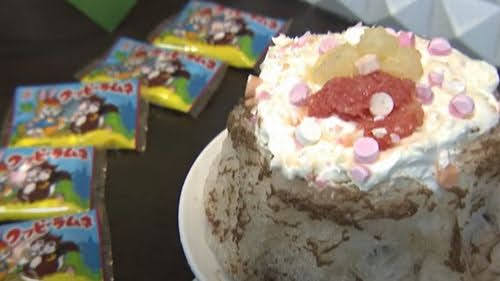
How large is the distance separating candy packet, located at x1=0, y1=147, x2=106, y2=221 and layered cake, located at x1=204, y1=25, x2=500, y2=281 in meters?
0.31

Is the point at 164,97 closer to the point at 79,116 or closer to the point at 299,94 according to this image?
→ the point at 79,116

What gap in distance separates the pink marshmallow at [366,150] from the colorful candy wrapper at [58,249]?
388mm

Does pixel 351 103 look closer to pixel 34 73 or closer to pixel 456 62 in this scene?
pixel 456 62

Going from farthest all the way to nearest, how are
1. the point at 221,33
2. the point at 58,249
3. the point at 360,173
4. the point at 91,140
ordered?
the point at 221,33 < the point at 91,140 < the point at 58,249 < the point at 360,173

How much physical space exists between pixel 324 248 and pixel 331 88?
0.14 metres

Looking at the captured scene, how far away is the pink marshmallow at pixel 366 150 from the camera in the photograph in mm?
554

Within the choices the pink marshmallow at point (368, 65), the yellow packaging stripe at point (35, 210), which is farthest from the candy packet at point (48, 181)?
the pink marshmallow at point (368, 65)

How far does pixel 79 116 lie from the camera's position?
1.02 m

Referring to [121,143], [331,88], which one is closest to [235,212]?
[331,88]

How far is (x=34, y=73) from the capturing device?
1149 millimetres

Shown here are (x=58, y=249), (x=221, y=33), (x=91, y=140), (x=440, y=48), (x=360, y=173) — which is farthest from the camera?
(x=221, y=33)

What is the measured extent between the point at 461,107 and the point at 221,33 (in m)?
0.64

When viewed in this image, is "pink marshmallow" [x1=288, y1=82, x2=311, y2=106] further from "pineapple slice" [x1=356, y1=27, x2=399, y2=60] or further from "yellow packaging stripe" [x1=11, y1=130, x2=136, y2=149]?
"yellow packaging stripe" [x1=11, y1=130, x2=136, y2=149]

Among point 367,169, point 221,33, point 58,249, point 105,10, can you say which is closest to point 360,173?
point 367,169
